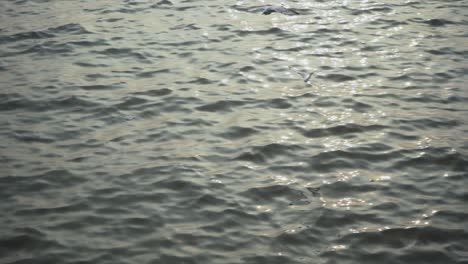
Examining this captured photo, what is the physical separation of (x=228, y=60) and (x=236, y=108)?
1806 millimetres

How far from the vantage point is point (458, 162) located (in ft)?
23.8

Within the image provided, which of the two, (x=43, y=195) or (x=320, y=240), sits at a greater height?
(x=43, y=195)

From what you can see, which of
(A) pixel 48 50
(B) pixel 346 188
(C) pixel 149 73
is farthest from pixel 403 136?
(A) pixel 48 50

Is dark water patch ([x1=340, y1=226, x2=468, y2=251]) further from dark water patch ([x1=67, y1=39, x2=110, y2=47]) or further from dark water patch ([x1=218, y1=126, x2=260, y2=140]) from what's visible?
dark water patch ([x1=67, y1=39, x2=110, y2=47])

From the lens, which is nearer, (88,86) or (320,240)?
(320,240)

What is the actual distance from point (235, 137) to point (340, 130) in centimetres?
146

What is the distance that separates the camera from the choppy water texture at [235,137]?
5.95 metres

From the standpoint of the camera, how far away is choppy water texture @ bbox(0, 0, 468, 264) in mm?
5953

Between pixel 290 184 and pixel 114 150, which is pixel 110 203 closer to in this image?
pixel 114 150

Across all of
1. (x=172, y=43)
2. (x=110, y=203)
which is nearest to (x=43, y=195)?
(x=110, y=203)

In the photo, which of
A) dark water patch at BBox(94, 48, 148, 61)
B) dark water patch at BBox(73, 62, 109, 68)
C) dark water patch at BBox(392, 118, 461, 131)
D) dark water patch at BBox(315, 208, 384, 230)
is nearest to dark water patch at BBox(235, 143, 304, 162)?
dark water patch at BBox(315, 208, 384, 230)

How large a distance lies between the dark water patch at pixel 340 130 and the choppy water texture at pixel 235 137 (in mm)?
27

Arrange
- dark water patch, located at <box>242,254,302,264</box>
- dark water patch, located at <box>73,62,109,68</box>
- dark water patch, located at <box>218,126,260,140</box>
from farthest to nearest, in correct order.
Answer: dark water patch, located at <box>73,62,109,68</box>
dark water patch, located at <box>218,126,260,140</box>
dark water patch, located at <box>242,254,302,264</box>

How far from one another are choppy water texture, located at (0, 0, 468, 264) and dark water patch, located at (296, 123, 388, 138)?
0.09 ft
